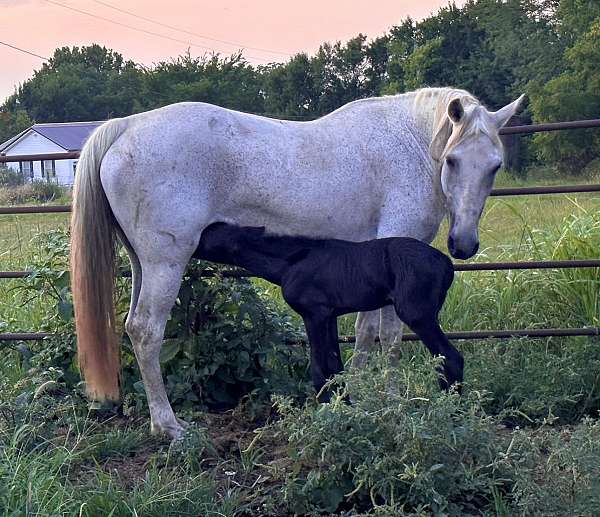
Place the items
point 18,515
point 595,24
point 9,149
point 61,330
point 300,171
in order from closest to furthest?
point 18,515 < point 300,171 < point 61,330 < point 595,24 < point 9,149

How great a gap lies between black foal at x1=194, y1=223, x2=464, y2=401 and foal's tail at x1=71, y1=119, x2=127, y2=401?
0.46m

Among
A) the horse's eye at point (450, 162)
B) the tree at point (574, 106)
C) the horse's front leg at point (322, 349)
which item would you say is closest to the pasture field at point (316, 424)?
the horse's front leg at point (322, 349)

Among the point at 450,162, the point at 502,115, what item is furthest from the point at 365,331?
the point at 502,115

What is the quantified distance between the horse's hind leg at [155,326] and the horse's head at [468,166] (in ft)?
4.12

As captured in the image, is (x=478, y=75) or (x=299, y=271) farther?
(x=478, y=75)

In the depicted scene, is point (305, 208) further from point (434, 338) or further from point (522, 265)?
point (522, 265)

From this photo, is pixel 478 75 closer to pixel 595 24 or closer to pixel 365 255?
pixel 595 24

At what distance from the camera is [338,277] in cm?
344

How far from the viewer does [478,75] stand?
33.7 m

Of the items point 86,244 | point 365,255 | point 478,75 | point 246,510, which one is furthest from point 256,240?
point 478,75

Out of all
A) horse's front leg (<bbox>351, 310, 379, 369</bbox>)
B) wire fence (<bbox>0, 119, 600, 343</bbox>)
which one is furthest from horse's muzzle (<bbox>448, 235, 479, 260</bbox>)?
wire fence (<bbox>0, 119, 600, 343</bbox>)

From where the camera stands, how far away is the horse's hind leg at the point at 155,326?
3.64m

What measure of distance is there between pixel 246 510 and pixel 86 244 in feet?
4.92

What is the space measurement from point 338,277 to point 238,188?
0.63 metres
